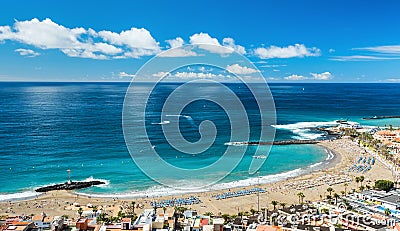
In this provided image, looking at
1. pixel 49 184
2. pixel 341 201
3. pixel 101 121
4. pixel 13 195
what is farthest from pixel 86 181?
pixel 101 121

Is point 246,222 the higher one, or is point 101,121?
point 101,121

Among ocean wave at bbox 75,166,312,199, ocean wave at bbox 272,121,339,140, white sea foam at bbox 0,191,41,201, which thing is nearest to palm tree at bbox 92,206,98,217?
ocean wave at bbox 75,166,312,199

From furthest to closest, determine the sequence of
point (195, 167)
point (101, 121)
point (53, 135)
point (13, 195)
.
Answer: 1. point (101, 121)
2. point (53, 135)
3. point (195, 167)
4. point (13, 195)

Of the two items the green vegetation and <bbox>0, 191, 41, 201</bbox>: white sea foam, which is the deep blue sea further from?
the green vegetation

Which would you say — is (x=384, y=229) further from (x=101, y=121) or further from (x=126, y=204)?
(x=101, y=121)

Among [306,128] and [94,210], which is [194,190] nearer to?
[94,210]

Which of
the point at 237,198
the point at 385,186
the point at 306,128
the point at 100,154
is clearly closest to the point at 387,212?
the point at 385,186

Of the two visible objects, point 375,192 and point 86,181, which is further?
point 86,181
